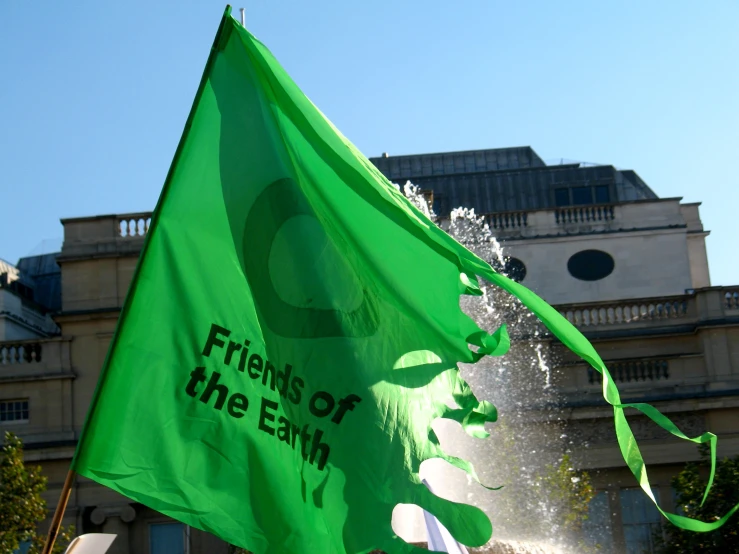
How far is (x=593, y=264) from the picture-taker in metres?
40.0

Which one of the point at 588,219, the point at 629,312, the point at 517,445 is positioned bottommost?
the point at 517,445

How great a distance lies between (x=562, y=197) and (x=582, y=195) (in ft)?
2.00

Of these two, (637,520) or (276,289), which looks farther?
(637,520)

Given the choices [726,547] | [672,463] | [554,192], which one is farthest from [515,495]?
[554,192]

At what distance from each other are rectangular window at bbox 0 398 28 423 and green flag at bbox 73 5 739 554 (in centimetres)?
2651

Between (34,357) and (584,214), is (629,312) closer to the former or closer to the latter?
(584,214)

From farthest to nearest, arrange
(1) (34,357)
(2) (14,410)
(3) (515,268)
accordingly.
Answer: (3) (515,268), (1) (34,357), (2) (14,410)

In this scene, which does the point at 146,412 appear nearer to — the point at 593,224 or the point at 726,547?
the point at 726,547

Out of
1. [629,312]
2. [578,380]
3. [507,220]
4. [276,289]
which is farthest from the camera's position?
[507,220]

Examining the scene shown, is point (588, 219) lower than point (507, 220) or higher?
lower

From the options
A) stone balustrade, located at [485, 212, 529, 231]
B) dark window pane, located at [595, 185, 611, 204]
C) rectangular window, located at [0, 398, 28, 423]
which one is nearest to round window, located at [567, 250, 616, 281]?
stone balustrade, located at [485, 212, 529, 231]

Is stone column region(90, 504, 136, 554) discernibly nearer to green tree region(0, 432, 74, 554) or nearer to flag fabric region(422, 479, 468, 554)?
green tree region(0, 432, 74, 554)

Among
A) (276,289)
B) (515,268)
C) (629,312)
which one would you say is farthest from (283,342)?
(515,268)

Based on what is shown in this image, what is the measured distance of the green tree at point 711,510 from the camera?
2556 centimetres
